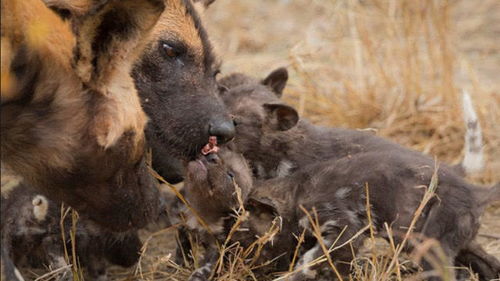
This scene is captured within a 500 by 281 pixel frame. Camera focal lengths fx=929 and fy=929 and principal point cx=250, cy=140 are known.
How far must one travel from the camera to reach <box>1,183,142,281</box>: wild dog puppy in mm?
4504

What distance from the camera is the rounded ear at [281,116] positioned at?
468 cm

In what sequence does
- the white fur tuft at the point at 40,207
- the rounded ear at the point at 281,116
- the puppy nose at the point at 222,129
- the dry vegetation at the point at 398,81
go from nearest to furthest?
the puppy nose at the point at 222,129 < the white fur tuft at the point at 40,207 < the rounded ear at the point at 281,116 < the dry vegetation at the point at 398,81

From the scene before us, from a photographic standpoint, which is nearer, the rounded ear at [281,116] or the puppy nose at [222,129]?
the puppy nose at [222,129]

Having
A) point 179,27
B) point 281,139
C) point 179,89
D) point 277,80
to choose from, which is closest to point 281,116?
point 281,139

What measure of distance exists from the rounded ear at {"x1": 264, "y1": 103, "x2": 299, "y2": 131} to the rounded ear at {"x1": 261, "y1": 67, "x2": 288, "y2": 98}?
1.25ft

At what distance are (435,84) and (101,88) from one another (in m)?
4.32

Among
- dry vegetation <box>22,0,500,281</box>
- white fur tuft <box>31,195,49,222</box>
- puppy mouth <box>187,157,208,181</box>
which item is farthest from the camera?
dry vegetation <box>22,0,500,281</box>

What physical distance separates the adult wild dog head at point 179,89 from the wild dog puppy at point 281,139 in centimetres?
30

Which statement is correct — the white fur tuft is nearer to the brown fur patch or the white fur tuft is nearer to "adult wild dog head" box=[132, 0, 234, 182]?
"adult wild dog head" box=[132, 0, 234, 182]

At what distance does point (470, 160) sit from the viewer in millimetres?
4957

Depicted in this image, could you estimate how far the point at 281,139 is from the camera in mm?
4844

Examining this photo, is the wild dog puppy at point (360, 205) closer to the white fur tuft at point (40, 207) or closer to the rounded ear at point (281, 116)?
the rounded ear at point (281, 116)

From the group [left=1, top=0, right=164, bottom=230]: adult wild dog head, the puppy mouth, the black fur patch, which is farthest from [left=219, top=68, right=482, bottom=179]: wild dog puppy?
the black fur patch

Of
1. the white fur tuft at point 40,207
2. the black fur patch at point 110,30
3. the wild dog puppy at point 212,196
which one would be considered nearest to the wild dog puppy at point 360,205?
the wild dog puppy at point 212,196
